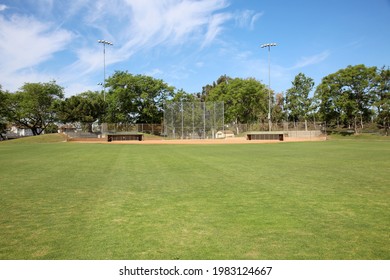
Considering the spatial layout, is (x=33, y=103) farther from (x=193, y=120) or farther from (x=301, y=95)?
(x=301, y=95)

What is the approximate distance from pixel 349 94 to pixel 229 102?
2457cm

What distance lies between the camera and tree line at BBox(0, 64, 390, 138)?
2212 inches

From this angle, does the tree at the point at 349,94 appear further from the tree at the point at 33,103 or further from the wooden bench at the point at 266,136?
the tree at the point at 33,103

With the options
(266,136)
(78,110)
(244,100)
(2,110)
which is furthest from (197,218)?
(2,110)

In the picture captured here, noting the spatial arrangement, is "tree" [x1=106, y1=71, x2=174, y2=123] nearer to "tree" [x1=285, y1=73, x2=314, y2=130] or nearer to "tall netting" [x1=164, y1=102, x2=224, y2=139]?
"tall netting" [x1=164, y1=102, x2=224, y2=139]

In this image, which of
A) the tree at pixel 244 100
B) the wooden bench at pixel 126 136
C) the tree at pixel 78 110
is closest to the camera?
the wooden bench at pixel 126 136

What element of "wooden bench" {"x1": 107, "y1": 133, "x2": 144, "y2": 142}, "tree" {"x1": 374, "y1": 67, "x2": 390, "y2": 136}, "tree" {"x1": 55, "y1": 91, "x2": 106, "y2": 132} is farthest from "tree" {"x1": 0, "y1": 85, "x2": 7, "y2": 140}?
"tree" {"x1": 374, "y1": 67, "x2": 390, "y2": 136}

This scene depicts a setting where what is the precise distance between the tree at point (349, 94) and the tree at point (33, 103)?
5385cm

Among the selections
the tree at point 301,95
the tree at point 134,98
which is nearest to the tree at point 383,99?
the tree at point 301,95

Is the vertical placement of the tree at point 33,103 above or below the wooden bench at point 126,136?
above

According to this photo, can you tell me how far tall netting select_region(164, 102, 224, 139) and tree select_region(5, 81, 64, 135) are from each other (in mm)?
27516

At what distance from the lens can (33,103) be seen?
62.6 meters

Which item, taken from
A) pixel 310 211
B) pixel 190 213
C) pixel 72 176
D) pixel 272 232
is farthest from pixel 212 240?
pixel 72 176

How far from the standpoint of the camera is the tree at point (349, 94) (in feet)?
186
